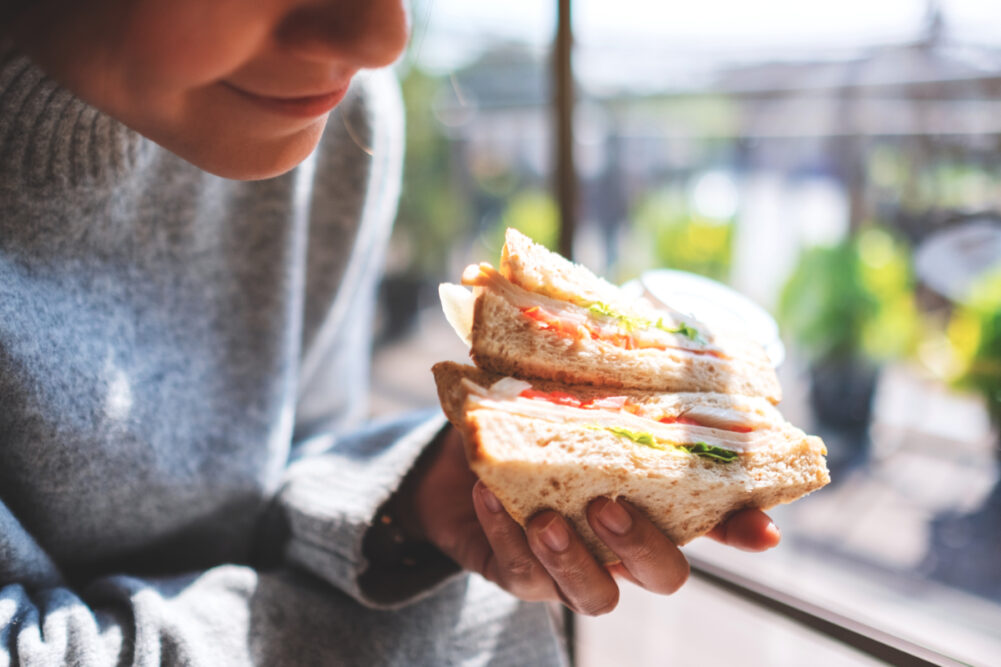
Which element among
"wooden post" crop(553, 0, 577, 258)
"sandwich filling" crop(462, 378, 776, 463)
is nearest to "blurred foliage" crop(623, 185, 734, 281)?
"wooden post" crop(553, 0, 577, 258)

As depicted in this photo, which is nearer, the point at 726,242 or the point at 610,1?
the point at 610,1

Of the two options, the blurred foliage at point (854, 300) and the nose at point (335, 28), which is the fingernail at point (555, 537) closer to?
the nose at point (335, 28)

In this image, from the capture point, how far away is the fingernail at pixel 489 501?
2.93 feet

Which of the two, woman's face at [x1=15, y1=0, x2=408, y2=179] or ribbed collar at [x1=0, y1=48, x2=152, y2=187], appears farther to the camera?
ribbed collar at [x1=0, y1=48, x2=152, y2=187]

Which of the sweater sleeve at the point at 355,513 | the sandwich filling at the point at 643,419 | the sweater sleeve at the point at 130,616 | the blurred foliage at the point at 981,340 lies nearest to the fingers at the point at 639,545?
the sandwich filling at the point at 643,419

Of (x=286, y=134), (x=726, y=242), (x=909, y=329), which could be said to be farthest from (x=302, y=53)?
(x=726, y=242)

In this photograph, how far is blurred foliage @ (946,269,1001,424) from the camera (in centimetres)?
198

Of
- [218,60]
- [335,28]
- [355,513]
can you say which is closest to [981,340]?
[355,513]

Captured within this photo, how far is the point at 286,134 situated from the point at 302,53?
100 mm

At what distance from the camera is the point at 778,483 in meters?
0.95

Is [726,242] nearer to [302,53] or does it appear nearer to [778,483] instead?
[778,483]

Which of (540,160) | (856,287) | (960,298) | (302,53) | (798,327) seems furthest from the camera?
(540,160)

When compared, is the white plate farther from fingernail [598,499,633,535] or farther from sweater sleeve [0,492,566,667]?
sweater sleeve [0,492,566,667]

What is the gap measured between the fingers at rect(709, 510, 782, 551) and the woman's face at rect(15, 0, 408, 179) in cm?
81
